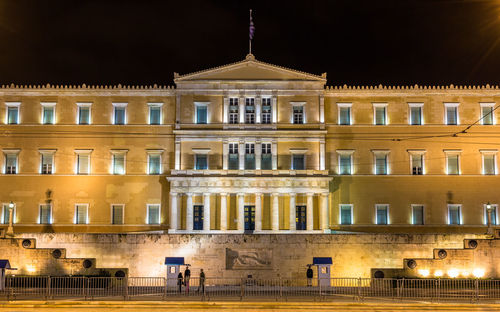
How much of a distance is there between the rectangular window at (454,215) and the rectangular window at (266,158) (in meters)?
15.7

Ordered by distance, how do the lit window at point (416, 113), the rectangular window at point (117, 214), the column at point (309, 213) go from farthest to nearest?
1. the lit window at point (416, 113)
2. the rectangular window at point (117, 214)
3. the column at point (309, 213)

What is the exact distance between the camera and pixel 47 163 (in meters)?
53.1

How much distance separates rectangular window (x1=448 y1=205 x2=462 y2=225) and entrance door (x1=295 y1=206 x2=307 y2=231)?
12.6 metres

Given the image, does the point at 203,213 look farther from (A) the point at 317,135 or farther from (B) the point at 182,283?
(B) the point at 182,283

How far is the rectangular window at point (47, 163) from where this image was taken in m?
52.9

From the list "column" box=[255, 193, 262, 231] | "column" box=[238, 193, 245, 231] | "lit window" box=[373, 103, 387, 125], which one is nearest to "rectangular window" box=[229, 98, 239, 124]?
"column" box=[238, 193, 245, 231]

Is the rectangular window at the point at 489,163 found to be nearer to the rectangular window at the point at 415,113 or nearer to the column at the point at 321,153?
the rectangular window at the point at 415,113

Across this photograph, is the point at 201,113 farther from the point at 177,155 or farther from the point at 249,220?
the point at 249,220

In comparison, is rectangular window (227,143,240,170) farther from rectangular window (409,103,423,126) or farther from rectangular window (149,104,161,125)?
rectangular window (409,103,423,126)

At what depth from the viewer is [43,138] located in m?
53.4

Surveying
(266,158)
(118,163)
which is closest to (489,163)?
(266,158)

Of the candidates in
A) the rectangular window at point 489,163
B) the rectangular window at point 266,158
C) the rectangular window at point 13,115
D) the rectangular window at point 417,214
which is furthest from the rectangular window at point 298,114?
the rectangular window at point 13,115

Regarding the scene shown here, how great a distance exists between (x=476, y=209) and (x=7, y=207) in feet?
130

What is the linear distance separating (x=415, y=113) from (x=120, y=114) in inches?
1022
